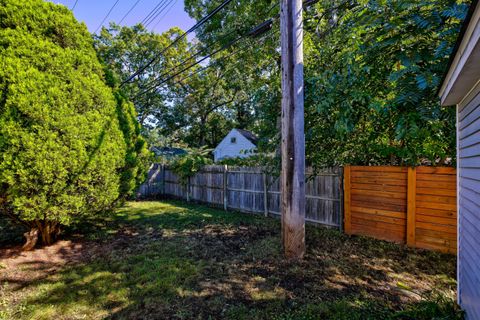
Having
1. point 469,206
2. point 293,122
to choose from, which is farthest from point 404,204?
point 293,122

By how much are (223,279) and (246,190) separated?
4260 millimetres

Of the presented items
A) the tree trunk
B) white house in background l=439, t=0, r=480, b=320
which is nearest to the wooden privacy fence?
white house in background l=439, t=0, r=480, b=320

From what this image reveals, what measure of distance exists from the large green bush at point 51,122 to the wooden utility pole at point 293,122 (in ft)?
10.8

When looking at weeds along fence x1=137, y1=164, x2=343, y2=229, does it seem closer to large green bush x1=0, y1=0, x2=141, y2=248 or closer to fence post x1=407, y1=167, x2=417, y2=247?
fence post x1=407, y1=167, x2=417, y2=247

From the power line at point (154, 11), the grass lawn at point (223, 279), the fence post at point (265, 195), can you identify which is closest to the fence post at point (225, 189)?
the fence post at point (265, 195)

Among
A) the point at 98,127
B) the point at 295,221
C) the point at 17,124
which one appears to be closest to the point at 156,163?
the point at 98,127

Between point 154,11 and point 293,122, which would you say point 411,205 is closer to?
point 293,122

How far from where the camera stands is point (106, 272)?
3502 millimetres

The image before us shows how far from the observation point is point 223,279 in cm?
323

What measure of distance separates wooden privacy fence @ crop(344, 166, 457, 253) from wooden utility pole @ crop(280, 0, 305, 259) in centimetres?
185

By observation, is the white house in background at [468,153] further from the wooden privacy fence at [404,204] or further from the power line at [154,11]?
the power line at [154,11]

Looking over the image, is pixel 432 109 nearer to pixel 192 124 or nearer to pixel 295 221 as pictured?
pixel 295 221

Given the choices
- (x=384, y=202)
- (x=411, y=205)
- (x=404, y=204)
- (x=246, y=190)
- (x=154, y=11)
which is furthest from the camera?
(x=246, y=190)

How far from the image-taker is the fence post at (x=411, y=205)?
13.6ft
